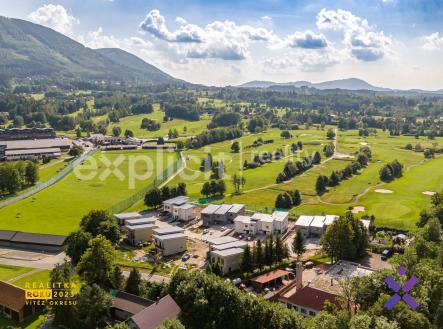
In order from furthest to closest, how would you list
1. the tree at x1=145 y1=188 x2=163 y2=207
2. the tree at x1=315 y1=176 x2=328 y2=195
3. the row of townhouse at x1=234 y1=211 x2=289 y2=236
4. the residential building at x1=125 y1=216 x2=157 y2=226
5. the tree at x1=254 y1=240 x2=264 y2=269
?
1. the tree at x1=315 y1=176 x2=328 y2=195
2. the tree at x1=145 y1=188 x2=163 y2=207
3. the row of townhouse at x1=234 y1=211 x2=289 y2=236
4. the residential building at x1=125 y1=216 x2=157 y2=226
5. the tree at x1=254 y1=240 x2=264 y2=269

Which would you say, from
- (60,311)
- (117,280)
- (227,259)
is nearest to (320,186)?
(227,259)

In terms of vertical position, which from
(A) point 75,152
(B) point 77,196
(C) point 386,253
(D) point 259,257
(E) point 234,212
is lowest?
(B) point 77,196

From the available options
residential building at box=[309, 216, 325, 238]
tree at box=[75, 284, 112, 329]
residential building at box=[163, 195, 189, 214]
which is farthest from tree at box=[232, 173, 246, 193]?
tree at box=[75, 284, 112, 329]

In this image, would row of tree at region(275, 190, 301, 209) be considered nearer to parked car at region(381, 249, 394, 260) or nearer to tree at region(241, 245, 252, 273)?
parked car at region(381, 249, 394, 260)

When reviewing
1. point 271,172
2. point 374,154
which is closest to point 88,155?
point 271,172

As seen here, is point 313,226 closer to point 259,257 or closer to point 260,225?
point 260,225

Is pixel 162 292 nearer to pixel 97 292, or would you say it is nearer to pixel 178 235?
pixel 97 292
